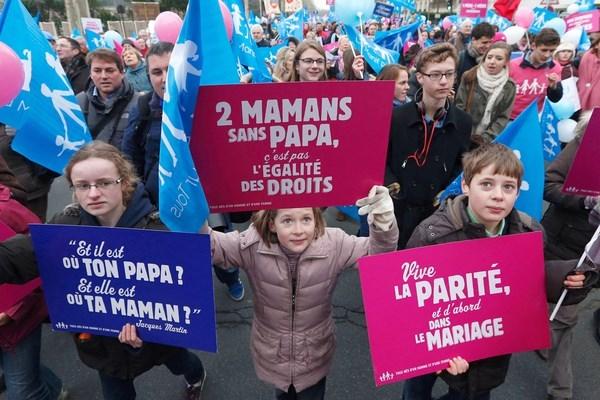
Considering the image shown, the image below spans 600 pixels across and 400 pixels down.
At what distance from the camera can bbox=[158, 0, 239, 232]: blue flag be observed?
4.69 feet

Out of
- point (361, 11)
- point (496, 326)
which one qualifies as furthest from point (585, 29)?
point (496, 326)

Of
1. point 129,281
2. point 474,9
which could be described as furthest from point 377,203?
point 474,9

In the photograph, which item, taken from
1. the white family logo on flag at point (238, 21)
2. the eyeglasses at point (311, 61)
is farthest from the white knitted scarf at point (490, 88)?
the white family logo on flag at point (238, 21)

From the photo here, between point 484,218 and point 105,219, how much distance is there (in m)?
1.61

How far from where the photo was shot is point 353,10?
4984mm

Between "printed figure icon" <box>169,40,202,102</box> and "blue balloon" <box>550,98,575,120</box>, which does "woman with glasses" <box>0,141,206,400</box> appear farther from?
"blue balloon" <box>550,98,575,120</box>

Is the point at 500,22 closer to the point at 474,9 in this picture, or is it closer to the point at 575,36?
the point at 474,9

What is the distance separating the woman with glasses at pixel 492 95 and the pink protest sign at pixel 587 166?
5.18 ft

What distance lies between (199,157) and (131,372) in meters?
1.09

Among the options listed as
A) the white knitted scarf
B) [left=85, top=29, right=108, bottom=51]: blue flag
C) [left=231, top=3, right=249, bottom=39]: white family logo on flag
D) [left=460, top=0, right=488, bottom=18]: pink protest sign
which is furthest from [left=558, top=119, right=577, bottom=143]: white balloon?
[left=85, top=29, right=108, bottom=51]: blue flag

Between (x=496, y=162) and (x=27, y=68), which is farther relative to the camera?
(x=27, y=68)

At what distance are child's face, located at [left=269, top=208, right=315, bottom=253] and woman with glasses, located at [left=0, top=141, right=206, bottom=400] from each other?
535mm

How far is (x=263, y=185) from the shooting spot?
162cm

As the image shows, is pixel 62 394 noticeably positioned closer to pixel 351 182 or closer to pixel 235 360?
pixel 235 360
